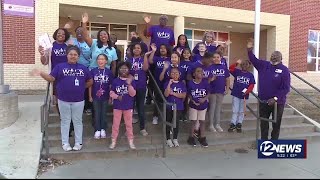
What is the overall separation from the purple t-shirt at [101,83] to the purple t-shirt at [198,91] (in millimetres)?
1473

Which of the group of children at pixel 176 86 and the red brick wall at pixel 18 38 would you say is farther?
the red brick wall at pixel 18 38

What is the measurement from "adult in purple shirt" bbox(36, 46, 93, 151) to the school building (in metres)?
7.02

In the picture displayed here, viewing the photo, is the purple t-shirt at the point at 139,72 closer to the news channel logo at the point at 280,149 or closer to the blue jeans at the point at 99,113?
the blue jeans at the point at 99,113

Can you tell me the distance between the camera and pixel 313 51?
63.3 feet

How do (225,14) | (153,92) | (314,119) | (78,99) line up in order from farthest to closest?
(225,14) → (314,119) → (153,92) → (78,99)

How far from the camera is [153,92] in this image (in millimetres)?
7809

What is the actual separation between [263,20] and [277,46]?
4.78ft

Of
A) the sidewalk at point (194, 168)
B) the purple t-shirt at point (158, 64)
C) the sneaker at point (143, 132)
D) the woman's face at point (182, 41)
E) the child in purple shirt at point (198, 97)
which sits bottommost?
the sidewalk at point (194, 168)

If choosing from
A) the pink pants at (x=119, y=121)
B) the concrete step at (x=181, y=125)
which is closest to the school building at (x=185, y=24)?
the concrete step at (x=181, y=125)

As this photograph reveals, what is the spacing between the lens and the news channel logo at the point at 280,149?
20.4ft

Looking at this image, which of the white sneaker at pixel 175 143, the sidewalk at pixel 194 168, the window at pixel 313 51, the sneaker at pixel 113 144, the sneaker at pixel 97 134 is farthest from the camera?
the window at pixel 313 51

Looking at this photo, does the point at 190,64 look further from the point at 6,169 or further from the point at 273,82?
the point at 6,169

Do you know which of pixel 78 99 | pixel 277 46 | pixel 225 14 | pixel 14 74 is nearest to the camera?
pixel 78 99

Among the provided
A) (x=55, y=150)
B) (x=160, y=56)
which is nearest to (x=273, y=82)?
(x=160, y=56)
